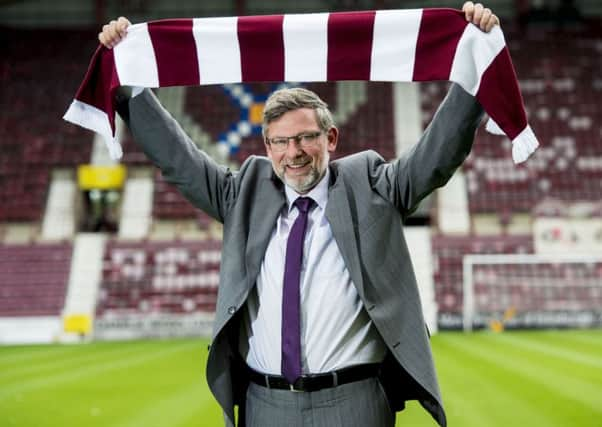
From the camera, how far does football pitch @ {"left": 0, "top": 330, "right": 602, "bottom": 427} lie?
532cm

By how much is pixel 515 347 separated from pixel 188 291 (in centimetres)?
756

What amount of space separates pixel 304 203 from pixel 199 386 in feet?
17.2

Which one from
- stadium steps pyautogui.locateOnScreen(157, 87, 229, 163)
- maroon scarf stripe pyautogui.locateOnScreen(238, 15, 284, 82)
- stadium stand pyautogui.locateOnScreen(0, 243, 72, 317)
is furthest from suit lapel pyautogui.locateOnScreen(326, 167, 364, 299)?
stadium steps pyautogui.locateOnScreen(157, 87, 229, 163)

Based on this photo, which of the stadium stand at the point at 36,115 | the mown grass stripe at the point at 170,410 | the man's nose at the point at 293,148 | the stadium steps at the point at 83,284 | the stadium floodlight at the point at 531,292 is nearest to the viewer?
the man's nose at the point at 293,148

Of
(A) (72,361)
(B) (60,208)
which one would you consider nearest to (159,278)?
(B) (60,208)

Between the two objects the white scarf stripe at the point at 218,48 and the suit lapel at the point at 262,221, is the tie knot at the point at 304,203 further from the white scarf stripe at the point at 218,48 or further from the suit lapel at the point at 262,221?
the white scarf stripe at the point at 218,48

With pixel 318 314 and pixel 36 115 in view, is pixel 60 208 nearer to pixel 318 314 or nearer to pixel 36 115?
pixel 36 115

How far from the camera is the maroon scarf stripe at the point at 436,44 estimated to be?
2186 mm

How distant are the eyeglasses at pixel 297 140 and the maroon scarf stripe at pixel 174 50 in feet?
2.05

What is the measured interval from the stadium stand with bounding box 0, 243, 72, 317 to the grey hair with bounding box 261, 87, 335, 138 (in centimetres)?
1316

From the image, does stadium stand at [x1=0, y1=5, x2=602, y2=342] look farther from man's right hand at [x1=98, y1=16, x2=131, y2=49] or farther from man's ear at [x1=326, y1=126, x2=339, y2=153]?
Answer: man's right hand at [x1=98, y1=16, x2=131, y2=49]

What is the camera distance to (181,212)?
16.2 meters

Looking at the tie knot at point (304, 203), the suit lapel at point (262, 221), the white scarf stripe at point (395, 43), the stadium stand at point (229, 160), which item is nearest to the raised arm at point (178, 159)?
the suit lapel at point (262, 221)

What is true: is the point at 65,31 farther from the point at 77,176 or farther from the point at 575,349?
the point at 575,349
